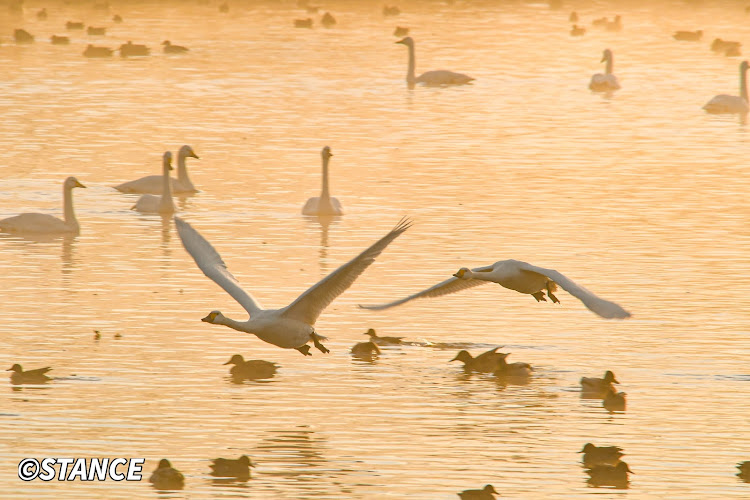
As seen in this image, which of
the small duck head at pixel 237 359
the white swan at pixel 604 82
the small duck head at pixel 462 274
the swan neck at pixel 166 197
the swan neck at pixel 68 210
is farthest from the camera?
→ the white swan at pixel 604 82

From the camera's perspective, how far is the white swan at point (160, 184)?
2975 cm

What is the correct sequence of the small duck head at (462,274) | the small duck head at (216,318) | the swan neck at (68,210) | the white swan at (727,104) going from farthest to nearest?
the white swan at (727,104), the swan neck at (68,210), the small duck head at (462,274), the small duck head at (216,318)

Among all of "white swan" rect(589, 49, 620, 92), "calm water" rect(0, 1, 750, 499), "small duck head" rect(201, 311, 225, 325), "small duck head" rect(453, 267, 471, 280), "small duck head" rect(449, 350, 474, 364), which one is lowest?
"white swan" rect(589, 49, 620, 92)

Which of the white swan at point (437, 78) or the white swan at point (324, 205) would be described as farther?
the white swan at point (437, 78)

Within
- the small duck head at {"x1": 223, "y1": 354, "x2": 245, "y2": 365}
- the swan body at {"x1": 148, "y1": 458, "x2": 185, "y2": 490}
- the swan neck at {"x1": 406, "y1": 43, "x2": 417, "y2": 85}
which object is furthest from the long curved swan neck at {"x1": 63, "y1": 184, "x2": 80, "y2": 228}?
the swan neck at {"x1": 406, "y1": 43, "x2": 417, "y2": 85}

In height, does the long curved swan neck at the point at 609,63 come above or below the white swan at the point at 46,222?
below

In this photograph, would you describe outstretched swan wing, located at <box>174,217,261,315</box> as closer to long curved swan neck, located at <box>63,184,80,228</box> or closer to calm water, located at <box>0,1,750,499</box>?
calm water, located at <box>0,1,750,499</box>

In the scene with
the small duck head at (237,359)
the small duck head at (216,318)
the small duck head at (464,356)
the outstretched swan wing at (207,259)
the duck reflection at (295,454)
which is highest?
the outstretched swan wing at (207,259)

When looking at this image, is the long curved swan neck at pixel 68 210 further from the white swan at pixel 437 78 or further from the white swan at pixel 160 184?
the white swan at pixel 437 78

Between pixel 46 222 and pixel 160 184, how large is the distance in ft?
14.5

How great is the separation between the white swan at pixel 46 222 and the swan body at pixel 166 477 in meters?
12.9

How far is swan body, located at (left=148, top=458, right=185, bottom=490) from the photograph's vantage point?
13.3 meters

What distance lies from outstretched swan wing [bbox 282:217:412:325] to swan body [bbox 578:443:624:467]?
8.27 ft

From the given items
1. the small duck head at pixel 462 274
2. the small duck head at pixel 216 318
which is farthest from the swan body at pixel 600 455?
the small duck head at pixel 216 318
